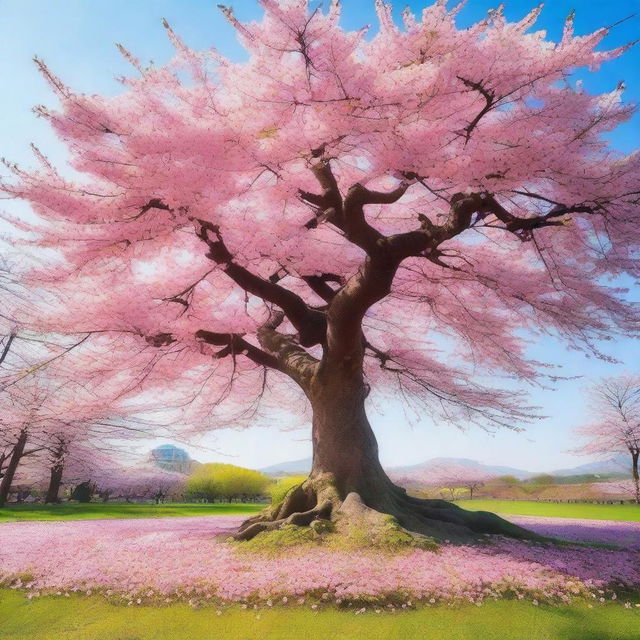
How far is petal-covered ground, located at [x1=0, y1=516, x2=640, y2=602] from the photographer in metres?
4.52

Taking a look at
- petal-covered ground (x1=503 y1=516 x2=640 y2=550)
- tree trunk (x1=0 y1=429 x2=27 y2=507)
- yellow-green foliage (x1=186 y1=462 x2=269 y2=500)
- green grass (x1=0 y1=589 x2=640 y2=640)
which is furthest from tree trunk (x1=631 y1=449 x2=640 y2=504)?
tree trunk (x1=0 y1=429 x2=27 y2=507)

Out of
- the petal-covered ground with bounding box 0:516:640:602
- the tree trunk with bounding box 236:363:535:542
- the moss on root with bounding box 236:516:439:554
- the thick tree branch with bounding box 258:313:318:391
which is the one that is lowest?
→ the petal-covered ground with bounding box 0:516:640:602

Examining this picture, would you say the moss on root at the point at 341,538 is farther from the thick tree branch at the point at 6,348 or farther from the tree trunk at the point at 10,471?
the tree trunk at the point at 10,471

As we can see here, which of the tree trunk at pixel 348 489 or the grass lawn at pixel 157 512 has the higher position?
the tree trunk at pixel 348 489

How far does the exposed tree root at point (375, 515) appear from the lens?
6891 millimetres

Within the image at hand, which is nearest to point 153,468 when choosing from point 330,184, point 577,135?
point 330,184

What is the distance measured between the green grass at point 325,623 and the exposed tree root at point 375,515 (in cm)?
230

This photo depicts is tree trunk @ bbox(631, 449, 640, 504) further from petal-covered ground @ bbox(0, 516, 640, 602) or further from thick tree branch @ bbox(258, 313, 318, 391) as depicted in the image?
thick tree branch @ bbox(258, 313, 318, 391)

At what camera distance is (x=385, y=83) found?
16.2 ft

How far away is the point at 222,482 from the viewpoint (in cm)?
3659

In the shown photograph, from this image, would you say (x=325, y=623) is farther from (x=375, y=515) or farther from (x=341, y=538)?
(x=375, y=515)

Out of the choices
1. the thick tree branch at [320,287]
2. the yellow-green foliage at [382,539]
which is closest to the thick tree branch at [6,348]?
the thick tree branch at [320,287]

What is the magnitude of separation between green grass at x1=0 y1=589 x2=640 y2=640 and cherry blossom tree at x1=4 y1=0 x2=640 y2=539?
299cm

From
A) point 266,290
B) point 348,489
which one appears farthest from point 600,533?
point 266,290
